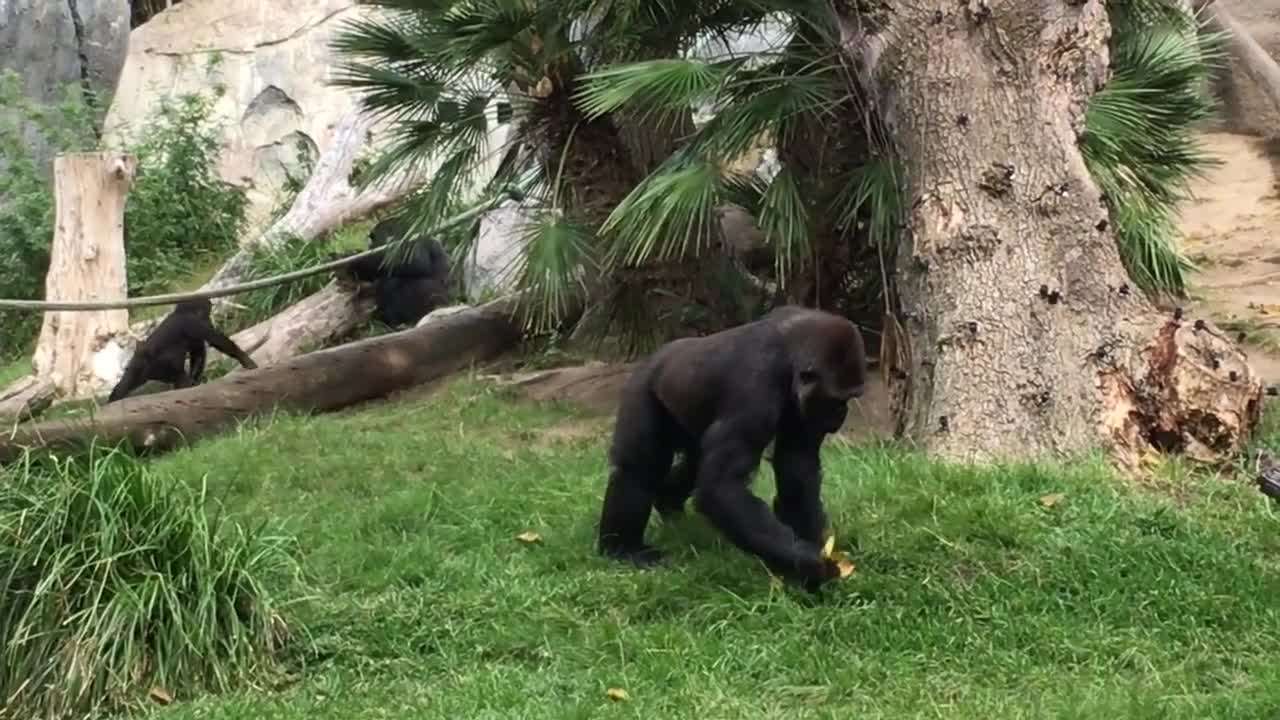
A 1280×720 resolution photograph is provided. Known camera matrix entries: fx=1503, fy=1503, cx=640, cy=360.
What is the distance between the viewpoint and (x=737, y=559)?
5.75m

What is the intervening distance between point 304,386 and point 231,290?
1.56 m

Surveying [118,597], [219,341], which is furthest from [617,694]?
[219,341]

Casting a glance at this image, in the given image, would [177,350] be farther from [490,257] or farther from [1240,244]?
[1240,244]

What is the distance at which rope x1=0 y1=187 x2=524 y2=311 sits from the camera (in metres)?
7.71

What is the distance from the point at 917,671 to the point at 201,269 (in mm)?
14023

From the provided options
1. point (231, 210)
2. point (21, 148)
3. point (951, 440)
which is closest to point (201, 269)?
point (231, 210)

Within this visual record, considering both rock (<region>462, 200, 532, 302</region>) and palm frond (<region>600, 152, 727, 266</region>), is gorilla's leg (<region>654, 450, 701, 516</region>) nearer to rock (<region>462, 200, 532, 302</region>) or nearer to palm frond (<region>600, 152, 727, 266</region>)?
palm frond (<region>600, 152, 727, 266</region>)

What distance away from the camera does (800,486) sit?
17.9 ft

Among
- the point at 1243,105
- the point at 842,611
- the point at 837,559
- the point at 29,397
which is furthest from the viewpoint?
the point at 1243,105

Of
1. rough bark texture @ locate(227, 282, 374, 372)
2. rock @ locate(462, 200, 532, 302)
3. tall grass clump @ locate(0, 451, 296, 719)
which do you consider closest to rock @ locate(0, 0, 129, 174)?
rock @ locate(462, 200, 532, 302)

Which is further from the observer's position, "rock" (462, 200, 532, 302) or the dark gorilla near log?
"rock" (462, 200, 532, 302)

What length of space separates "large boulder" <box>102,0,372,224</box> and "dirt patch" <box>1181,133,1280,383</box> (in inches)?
414

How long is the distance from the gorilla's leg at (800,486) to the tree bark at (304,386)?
4.16 m

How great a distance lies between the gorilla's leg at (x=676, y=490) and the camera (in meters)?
6.28
